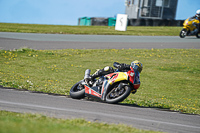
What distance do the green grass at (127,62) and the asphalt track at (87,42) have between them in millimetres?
1562

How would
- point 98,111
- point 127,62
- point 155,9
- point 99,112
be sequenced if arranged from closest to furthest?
point 99,112, point 98,111, point 127,62, point 155,9

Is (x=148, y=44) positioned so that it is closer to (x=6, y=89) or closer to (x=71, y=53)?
(x=71, y=53)

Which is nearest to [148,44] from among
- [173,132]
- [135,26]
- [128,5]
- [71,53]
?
[71,53]

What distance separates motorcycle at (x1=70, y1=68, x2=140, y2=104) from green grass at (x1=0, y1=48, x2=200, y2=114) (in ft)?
4.88

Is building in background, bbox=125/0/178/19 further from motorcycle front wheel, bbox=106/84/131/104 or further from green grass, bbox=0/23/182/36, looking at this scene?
motorcycle front wheel, bbox=106/84/131/104

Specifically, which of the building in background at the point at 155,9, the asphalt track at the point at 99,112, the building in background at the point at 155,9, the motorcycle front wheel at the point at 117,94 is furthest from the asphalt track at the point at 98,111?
the building in background at the point at 155,9

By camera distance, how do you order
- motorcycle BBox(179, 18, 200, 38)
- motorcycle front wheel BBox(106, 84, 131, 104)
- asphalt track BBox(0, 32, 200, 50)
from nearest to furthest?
motorcycle front wheel BBox(106, 84, 131, 104) < asphalt track BBox(0, 32, 200, 50) < motorcycle BBox(179, 18, 200, 38)

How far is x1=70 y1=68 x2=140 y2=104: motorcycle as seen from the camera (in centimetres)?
854

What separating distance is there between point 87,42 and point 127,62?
22.0 ft

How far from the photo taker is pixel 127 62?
18.8 m

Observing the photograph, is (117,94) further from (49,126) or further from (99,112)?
(49,126)

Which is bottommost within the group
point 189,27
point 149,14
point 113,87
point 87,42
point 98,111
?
point 98,111

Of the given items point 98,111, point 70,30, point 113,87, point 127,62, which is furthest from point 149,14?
point 98,111

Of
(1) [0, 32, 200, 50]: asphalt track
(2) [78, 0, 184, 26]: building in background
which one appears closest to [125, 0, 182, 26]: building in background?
(2) [78, 0, 184, 26]: building in background
